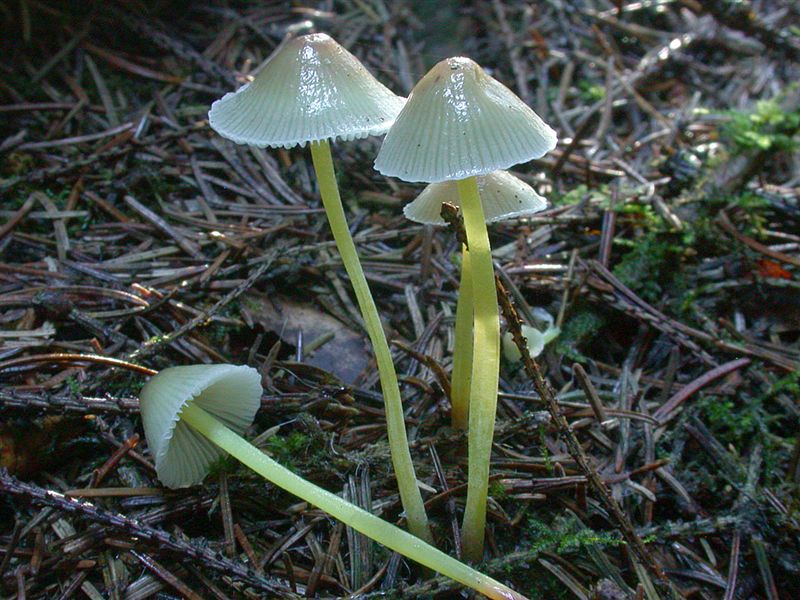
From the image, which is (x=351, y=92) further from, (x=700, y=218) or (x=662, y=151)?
(x=662, y=151)

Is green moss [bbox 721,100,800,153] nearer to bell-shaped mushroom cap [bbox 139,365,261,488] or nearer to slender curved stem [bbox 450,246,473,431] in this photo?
slender curved stem [bbox 450,246,473,431]

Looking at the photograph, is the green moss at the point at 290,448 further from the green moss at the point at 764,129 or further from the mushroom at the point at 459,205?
the green moss at the point at 764,129

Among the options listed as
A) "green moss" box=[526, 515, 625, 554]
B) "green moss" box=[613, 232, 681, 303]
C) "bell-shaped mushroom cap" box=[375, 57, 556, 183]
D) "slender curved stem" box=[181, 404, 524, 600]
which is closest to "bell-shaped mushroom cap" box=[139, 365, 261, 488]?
"slender curved stem" box=[181, 404, 524, 600]

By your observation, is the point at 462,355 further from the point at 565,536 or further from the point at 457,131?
the point at 457,131

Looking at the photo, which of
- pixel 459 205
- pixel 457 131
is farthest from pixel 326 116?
pixel 459 205

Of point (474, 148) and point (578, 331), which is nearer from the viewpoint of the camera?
point (474, 148)

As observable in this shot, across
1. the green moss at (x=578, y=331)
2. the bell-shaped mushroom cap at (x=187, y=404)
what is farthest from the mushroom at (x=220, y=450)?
the green moss at (x=578, y=331)
